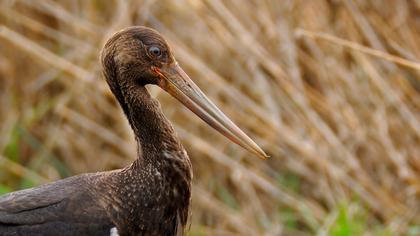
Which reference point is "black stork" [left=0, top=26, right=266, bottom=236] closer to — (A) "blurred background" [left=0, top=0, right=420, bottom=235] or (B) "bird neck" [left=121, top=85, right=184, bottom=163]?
(B) "bird neck" [left=121, top=85, right=184, bottom=163]

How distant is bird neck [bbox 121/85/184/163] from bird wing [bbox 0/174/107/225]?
1.06ft

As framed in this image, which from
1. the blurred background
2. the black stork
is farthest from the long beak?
the blurred background

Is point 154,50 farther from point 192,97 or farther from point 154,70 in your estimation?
point 192,97

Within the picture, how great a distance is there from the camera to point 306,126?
6523 mm

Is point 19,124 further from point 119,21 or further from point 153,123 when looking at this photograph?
point 153,123

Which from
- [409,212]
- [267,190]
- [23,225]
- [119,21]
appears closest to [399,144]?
[409,212]

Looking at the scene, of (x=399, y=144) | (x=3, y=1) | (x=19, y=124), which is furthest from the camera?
(x=19, y=124)

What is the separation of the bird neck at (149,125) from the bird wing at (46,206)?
32 centimetres

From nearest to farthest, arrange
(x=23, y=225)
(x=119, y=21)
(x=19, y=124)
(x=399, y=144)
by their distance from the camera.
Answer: (x=23, y=225) < (x=119, y=21) < (x=399, y=144) < (x=19, y=124)

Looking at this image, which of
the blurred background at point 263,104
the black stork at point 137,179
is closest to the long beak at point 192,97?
the black stork at point 137,179

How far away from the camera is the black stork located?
4410 mm

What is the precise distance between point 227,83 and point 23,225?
2.39 metres

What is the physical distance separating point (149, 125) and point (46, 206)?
0.54 metres

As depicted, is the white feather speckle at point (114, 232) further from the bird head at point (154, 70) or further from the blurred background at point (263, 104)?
the blurred background at point (263, 104)
